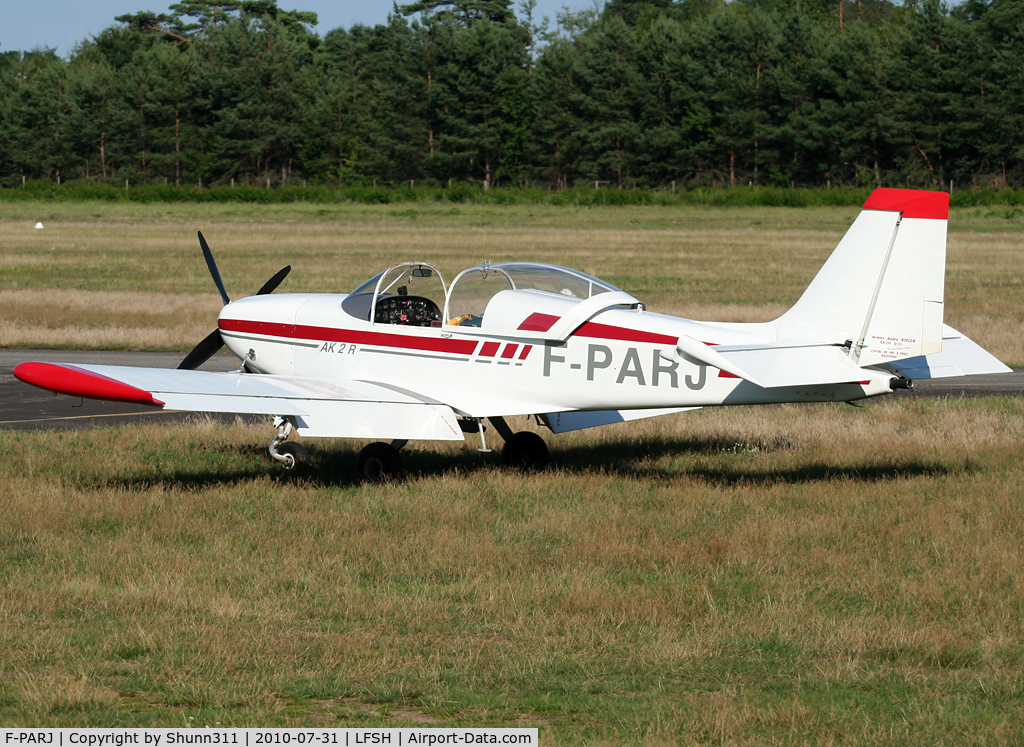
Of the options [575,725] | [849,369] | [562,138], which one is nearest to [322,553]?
[575,725]

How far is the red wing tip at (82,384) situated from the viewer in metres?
9.06

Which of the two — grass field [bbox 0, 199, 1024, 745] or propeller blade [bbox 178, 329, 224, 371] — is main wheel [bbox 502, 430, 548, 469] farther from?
propeller blade [bbox 178, 329, 224, 371]

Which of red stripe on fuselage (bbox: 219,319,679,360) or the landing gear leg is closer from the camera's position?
red stripe on fuselage (bbox: 219,319,679,360)

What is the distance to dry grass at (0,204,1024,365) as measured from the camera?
75.0 feet

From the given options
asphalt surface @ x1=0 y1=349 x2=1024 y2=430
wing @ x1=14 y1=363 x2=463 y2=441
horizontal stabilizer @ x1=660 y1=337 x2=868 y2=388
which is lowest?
asphalt surface @ x1=0 y1=349 x2=1024 y2=430

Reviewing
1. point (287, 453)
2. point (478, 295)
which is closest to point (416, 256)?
point (287, 453)

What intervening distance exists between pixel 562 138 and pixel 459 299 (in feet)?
248

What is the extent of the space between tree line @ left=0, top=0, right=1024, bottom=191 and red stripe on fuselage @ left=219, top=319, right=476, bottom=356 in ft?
219

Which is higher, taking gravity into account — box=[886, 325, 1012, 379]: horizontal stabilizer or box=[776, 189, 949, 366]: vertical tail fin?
box=[776, 189, 949, 366]: vertical tail fin

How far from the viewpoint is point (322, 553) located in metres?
8.05

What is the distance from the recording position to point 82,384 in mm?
9195

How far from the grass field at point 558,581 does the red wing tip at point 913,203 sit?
238 centimetres

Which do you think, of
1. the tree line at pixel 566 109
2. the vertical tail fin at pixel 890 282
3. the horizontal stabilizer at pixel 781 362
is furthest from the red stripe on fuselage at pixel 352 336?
the tree line at pixel 566 109

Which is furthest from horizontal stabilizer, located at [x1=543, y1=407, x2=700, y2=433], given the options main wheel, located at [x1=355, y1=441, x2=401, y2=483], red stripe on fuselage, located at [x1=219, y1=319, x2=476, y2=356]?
main wheel, located at [x1=355, y1=441, x2=401, y2=483]
